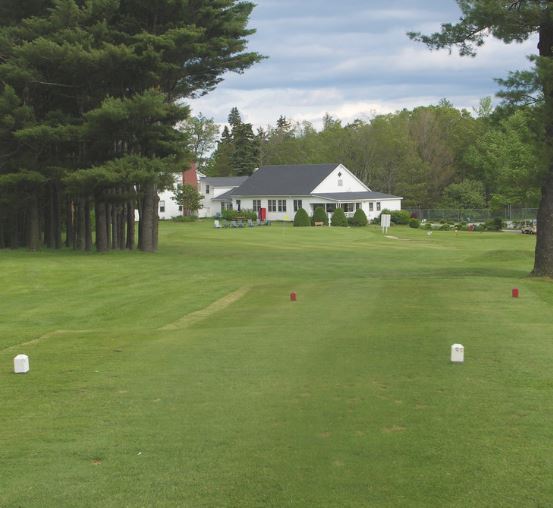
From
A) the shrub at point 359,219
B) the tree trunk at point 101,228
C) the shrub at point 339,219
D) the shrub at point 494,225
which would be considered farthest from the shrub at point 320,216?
the tree trunk at point 101,228

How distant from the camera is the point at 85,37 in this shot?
30594 millimetres

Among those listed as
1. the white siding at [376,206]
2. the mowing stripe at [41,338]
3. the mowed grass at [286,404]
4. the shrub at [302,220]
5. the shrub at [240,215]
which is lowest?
the mowing stripe at [41,338]

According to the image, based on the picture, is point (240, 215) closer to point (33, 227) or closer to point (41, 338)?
point (33, 227)

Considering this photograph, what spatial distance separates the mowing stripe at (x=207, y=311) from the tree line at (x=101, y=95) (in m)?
12.6

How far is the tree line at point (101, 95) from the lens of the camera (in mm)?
30125

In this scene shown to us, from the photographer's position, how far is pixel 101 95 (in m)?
33.9

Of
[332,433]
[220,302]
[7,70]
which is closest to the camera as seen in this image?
[332,433]

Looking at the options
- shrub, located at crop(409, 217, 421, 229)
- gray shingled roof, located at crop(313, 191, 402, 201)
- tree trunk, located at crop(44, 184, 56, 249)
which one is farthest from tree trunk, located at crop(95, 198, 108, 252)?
gray shingled roof, located at crop(313, 191, 402, 201)

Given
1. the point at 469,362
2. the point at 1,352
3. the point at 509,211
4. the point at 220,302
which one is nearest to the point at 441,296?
the point at 220,302

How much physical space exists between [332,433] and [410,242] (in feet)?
143

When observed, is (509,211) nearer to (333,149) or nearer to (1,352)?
(333,149)

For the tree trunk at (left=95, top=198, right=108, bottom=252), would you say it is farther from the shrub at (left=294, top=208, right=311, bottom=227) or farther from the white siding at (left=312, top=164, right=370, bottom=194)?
the white siding at (left=312, top=164, right=370, bottom=194)

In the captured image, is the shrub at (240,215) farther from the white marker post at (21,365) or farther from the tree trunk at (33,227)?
the white marker post at (21,365)

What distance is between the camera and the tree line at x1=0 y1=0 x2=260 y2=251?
1186 inches
